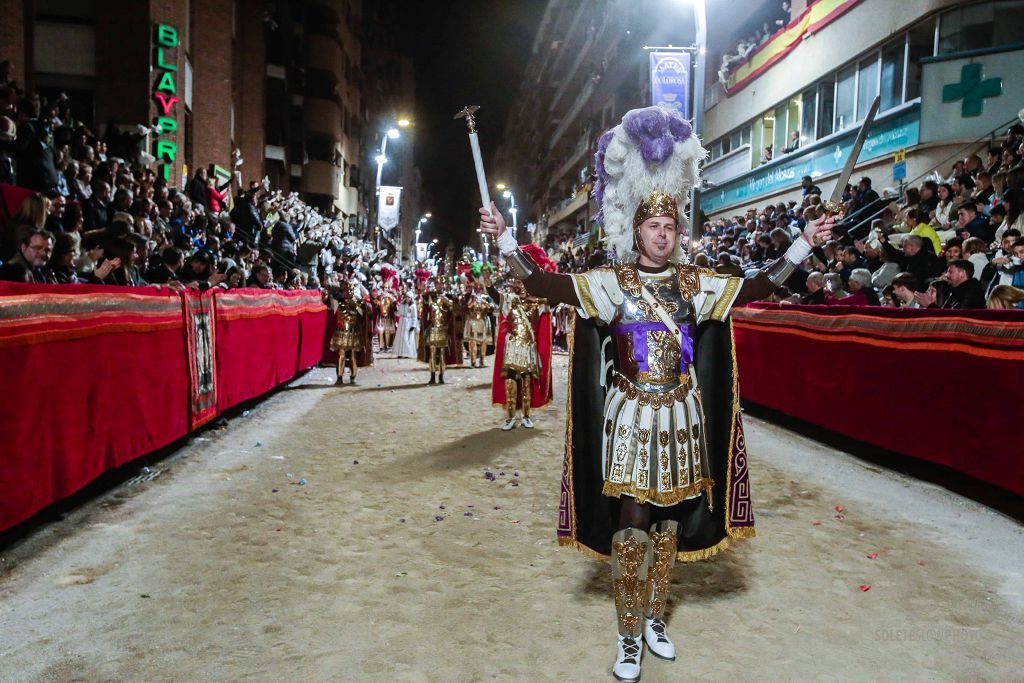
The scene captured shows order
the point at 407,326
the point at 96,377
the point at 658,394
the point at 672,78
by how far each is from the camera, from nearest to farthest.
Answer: the point at 658,394
the point at 96,377
the point at 672,78
the point at 407,326

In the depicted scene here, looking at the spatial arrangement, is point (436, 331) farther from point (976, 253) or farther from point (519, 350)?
point (976, 253)

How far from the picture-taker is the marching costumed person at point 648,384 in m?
3.16

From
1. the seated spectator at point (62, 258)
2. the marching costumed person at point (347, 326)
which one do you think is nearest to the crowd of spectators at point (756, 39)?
the marching costumed person at point (347, 326)

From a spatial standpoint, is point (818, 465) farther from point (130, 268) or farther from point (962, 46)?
point (962, 46)

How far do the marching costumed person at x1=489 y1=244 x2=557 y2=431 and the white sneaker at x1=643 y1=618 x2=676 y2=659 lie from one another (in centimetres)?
584

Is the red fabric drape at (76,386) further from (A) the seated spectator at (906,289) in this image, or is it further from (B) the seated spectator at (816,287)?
(B) the seated spectator at (816,287)

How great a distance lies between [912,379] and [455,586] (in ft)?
15.5

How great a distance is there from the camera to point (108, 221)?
10.4 metres

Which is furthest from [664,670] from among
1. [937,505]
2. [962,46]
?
[962,46]

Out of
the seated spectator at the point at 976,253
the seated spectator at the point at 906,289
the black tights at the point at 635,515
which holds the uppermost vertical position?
the seated spectator at the point at 976,253

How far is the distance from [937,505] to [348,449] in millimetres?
5590

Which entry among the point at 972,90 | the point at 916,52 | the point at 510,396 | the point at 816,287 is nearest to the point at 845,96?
the point at 916,52

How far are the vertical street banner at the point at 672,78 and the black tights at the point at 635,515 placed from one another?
42.4ft

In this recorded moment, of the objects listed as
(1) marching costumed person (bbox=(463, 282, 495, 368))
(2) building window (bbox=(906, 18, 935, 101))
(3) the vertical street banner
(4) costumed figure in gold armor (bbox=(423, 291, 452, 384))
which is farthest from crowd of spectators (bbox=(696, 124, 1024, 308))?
(1) marching costumed person (bbox=(463, 282, 495, 368))
